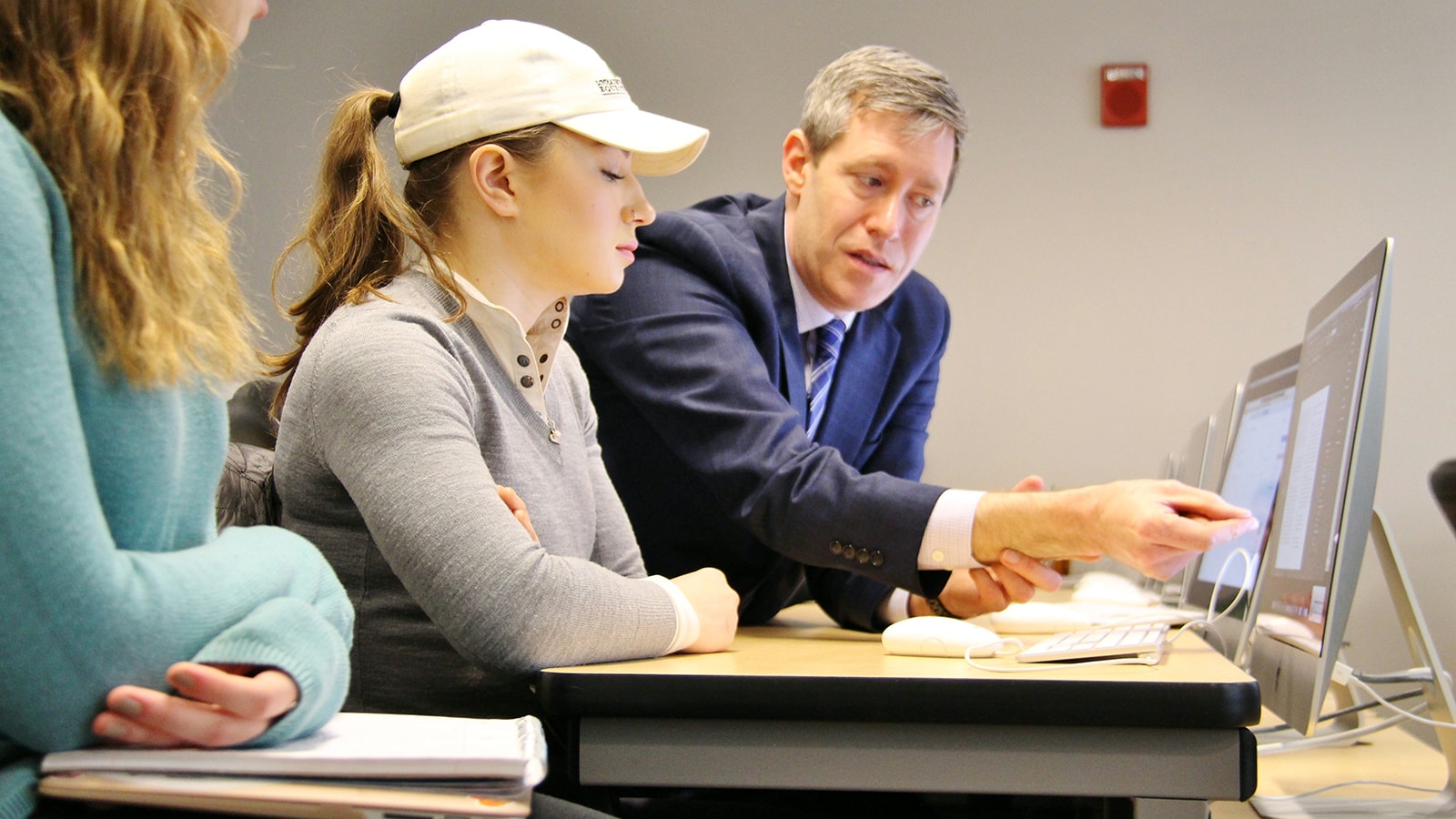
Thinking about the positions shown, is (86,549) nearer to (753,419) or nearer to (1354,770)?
(753,419)

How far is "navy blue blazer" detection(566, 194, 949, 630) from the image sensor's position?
134cm

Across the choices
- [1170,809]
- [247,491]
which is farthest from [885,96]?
[1170,809]

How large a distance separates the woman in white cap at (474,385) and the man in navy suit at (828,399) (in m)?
0.16

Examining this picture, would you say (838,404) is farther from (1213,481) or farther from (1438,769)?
(1213,481)

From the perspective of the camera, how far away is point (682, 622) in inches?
42.1

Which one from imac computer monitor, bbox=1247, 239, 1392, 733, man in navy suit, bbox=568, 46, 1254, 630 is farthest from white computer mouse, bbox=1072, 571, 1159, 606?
imac computer monitor, bbox=1247, 239, 1392, 733

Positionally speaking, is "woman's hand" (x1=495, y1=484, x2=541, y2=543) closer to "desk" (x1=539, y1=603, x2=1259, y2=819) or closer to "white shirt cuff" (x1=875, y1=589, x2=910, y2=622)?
"desk" (x1=539, y1=603, x2=1259, y2=819)

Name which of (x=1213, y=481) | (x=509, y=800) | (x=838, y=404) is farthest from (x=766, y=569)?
(x=1213, y=481)

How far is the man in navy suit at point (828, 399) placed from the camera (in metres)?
1.30

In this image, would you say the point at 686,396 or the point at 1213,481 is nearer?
the point at 686,396

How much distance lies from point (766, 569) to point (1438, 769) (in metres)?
0.85

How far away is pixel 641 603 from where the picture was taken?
1.03m

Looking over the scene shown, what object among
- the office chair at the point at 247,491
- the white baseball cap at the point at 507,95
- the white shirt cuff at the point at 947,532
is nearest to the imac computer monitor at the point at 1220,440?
the white shirt cuff at the point at 947,532

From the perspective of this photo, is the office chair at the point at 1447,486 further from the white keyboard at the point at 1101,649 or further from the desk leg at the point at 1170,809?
the desk leg at the point at 1170,809
